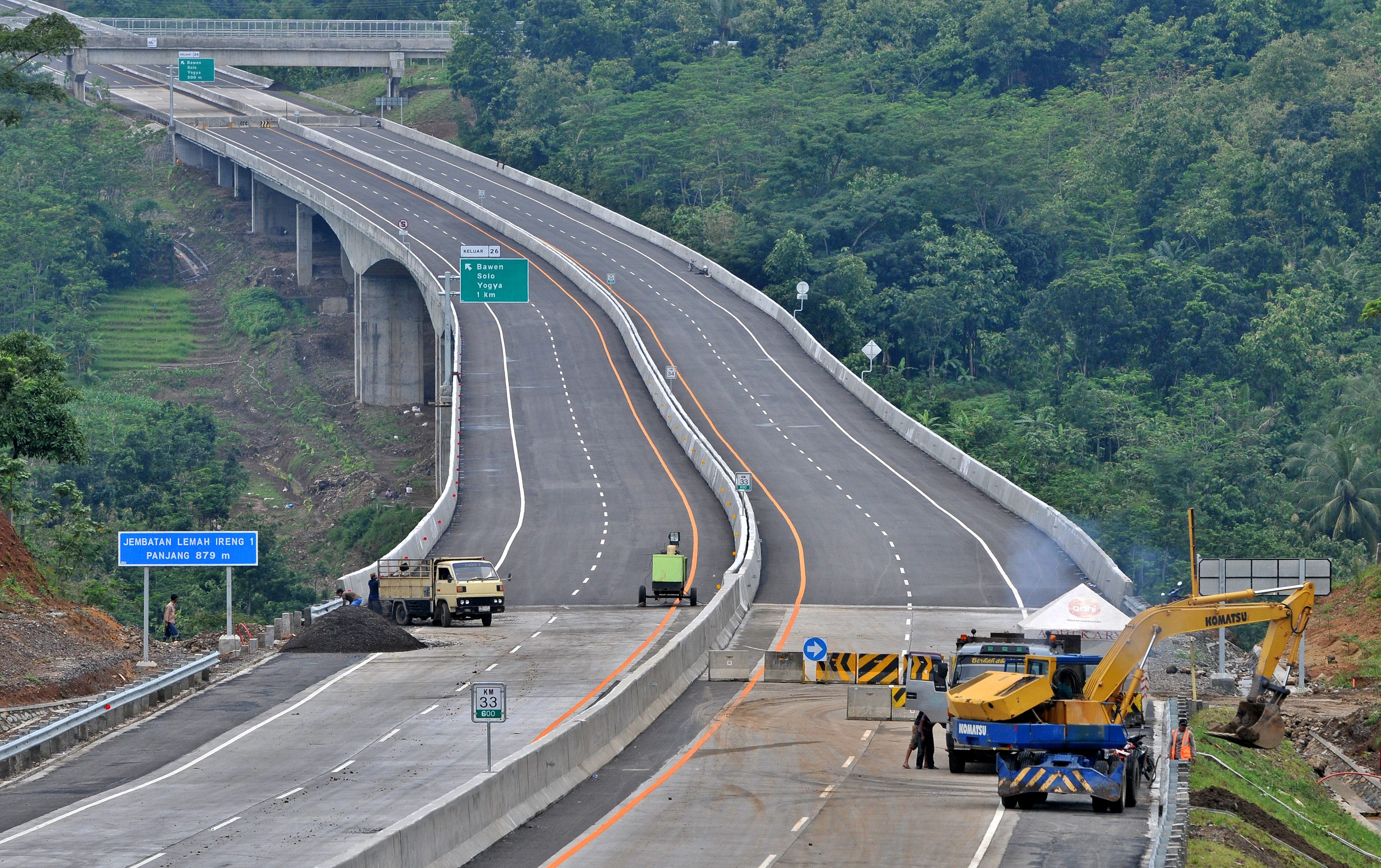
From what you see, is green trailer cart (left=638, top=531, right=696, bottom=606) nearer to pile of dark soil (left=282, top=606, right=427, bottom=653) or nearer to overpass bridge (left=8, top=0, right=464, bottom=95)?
pile of dark soil (left=282, top=606, right=427, bottom=653)

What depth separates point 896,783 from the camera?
2767 centimetres

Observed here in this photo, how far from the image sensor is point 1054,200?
400 ft

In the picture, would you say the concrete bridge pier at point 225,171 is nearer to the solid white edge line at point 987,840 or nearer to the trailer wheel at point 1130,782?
the trailer wheel at point 1130,782

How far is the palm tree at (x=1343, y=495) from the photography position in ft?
252

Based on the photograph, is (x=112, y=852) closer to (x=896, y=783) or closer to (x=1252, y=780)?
(x=896, y=783)

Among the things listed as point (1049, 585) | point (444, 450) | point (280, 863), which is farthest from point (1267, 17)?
point (280, 863)

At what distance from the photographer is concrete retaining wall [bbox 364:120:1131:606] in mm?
51656

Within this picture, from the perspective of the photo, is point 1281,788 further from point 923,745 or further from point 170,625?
point 170,625

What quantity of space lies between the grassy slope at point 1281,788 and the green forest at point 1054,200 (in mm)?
38501

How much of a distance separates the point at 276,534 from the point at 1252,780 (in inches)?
2438

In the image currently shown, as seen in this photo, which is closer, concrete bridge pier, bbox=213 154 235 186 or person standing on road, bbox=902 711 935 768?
person standing on road, bbox=902 711 935 768

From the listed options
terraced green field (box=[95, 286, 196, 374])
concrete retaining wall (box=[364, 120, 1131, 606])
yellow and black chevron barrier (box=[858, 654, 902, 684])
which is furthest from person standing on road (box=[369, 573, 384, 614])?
terraced green field (box=[95, 286, 196, 374])

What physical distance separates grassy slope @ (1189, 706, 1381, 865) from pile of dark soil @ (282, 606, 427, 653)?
1891 cm

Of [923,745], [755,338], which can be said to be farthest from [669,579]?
[755,338]
